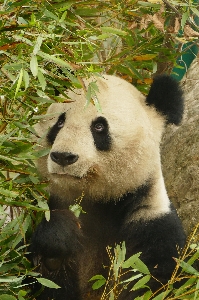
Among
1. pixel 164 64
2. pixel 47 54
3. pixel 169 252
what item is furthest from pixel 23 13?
pixel 164 64

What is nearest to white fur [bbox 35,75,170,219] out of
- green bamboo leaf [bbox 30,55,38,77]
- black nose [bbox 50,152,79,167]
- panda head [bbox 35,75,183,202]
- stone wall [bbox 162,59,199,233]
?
panda head [bbox 35,75,183,202]

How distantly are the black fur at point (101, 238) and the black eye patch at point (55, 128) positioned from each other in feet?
1.06

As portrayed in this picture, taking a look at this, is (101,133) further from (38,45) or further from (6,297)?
(6,297)

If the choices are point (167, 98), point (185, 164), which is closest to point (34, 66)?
point (167, 98)

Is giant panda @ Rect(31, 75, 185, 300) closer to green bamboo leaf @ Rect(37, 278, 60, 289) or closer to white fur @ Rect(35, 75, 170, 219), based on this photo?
white fur @ Rect(35, 75, 170, 219)

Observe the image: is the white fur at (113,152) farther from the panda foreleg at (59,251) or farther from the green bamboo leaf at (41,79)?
the green bamboo leaf at (41,79)

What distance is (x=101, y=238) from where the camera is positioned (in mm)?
3160

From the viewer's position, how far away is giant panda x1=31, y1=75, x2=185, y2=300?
9.44 ft

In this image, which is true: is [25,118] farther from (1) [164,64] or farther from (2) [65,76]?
(1) [164,64]

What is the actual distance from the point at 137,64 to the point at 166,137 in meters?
0.91

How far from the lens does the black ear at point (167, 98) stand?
10.5ft

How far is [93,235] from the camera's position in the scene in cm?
317

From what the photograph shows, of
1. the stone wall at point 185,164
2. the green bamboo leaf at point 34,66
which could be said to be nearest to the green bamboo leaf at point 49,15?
the green bamboo leaf at point 34,66

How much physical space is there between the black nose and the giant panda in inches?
1.3
